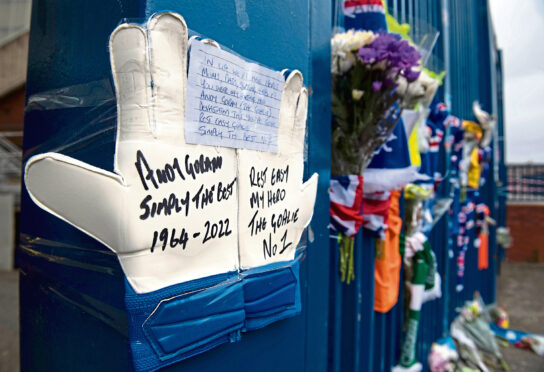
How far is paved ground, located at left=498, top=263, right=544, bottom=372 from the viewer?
4090mm

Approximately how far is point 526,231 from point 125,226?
10.2 m

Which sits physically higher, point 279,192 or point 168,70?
point 168,70

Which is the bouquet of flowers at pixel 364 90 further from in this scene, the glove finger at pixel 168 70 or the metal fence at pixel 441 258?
the glove finger at pixel 168 70

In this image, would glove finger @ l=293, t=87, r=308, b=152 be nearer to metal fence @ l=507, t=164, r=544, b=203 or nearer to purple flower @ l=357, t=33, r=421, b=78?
purple flower @ l=357, t=33, r=421, b=78

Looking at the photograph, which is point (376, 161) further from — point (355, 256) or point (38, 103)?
point (38, 103)

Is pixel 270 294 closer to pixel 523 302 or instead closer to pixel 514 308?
pixel 514 308

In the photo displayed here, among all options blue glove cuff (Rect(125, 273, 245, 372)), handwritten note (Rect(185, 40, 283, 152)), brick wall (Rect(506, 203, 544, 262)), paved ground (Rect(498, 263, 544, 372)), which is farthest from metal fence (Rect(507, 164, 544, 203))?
blue glove cuff (Rect(125, 273, 245, 372))

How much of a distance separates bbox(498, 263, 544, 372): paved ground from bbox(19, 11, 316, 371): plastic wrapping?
4.18 m

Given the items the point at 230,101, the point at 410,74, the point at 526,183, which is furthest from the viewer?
the point at 526,183

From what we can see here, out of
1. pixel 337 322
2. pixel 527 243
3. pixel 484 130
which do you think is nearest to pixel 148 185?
pixel 337 322

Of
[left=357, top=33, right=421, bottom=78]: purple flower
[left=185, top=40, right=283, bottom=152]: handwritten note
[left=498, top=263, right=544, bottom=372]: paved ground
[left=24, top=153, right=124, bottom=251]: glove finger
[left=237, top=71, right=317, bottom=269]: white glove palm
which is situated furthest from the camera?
[left=498, top=263, right=544, bottom=372]: paved ground

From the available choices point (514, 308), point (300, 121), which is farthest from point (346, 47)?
point (514, 308)

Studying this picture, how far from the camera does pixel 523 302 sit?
20.3 ft

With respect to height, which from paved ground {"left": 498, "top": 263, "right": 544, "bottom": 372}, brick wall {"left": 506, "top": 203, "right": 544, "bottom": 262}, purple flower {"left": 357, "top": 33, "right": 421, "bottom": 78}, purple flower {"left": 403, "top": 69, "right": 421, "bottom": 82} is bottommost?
paved ground {"left": 498, "top": 263, "right": 544, "bottom": 372}
